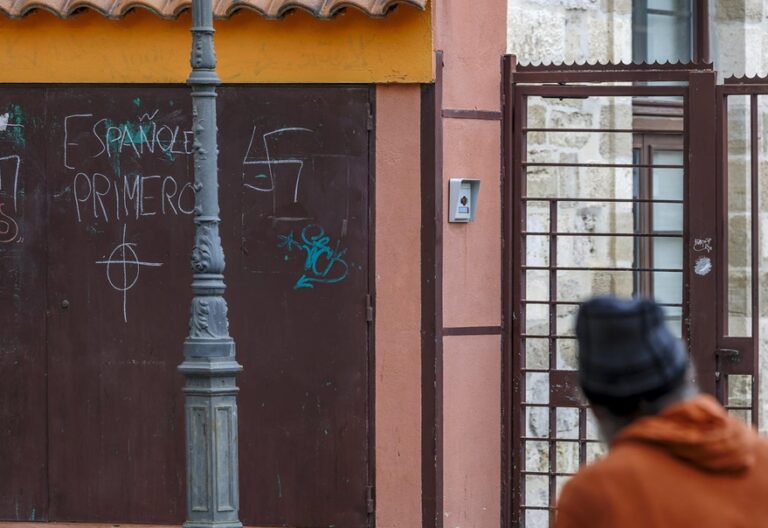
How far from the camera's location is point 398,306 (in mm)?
9055

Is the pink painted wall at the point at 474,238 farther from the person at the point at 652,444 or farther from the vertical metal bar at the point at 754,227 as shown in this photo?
the person at the point at 652,444

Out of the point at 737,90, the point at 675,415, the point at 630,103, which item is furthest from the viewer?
the point at 630,103

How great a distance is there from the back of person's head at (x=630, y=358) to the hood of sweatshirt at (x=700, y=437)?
→ 0.06m

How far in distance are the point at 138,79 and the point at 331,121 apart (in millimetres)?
1124

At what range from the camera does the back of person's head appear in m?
3.16

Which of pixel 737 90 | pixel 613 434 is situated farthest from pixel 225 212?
pixel 613 434

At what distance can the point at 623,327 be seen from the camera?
317 centimetres

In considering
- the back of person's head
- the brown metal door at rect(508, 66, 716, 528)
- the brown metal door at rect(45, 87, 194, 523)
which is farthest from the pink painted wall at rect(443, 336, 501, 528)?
the back of person's head

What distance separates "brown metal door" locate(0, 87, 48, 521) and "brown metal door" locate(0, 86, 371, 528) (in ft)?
0.04

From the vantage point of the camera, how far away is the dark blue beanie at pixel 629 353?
3160 mm

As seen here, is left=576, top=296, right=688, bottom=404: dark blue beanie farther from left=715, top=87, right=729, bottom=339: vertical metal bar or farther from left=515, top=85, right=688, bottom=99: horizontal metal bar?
left=715, top=87, right=729, bottom=339: vertical metal bar

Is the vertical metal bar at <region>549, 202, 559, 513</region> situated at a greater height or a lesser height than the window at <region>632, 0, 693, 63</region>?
lesser

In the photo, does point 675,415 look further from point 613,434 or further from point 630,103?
point 630,103

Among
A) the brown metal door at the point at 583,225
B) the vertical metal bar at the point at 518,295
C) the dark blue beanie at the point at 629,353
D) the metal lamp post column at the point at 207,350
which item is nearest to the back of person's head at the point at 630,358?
the dark blue beanie at the point at 629,353
